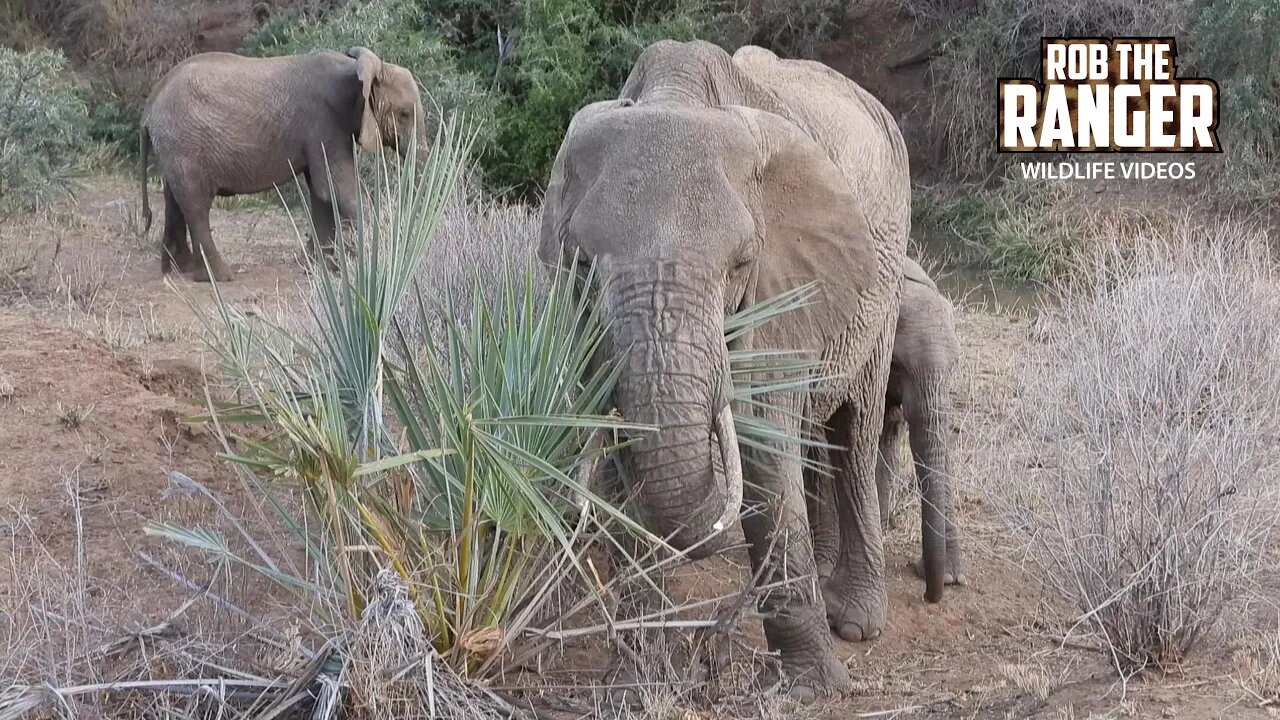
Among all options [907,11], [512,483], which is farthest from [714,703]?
[907,11]

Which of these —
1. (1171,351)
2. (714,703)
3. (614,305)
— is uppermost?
(614,305)

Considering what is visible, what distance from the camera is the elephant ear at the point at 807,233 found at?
4.85 metres

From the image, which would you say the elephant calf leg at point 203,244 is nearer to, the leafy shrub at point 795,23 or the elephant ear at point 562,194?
the elephant ear at point 562,194

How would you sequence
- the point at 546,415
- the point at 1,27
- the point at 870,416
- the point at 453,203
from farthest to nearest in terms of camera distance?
the point at 1,27 < the point at 453,203 < the point at 870,416 < the point at 546,415

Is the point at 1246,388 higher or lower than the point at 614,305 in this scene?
lower

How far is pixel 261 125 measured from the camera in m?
12.5

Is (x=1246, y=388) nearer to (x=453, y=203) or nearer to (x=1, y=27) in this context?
(x=453, y=203)

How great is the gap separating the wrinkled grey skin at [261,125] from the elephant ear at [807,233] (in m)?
7.53

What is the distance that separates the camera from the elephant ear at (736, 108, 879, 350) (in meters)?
4.85

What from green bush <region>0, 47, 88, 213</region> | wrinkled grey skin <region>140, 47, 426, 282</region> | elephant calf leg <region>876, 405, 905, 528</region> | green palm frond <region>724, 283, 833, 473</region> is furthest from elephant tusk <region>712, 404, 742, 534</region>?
green bush <region>0, 47, 88, 213</region>

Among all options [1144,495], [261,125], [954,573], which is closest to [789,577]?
[1144,495]

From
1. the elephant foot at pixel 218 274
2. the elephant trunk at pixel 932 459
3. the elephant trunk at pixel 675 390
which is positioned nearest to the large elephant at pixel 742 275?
the elephant trunk at pixel 675 390

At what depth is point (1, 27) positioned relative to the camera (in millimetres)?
22172

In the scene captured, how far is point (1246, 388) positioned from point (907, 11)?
1358 cm
